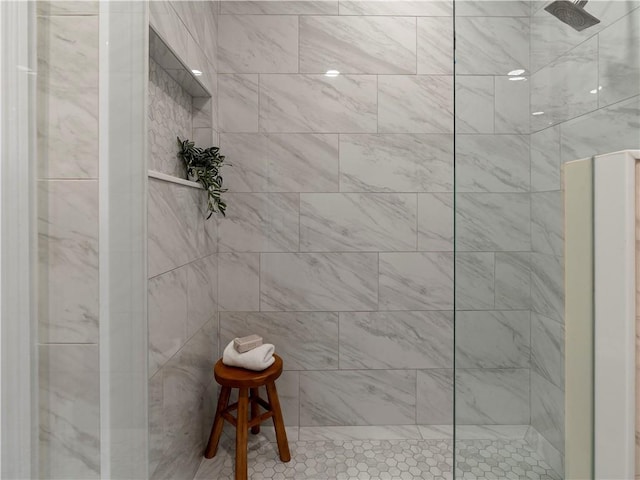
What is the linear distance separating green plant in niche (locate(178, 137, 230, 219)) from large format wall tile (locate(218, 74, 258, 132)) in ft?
0.94

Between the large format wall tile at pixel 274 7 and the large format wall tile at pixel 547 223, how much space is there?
6.47 ft

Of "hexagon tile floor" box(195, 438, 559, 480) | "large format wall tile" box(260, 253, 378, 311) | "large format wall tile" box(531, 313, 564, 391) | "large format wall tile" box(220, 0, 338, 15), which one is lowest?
"hexagon tile floor" box(195, 438, 559, 480)

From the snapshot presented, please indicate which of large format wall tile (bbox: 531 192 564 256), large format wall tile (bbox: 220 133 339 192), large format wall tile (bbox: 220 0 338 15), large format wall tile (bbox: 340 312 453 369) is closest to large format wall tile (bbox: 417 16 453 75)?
large format wall tile (bbox: 220 0 338 15)

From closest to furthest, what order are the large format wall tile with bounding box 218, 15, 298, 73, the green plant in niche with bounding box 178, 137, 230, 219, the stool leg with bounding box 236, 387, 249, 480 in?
the stool leg with bounding box 236, 387, 249, 480, the green plant in niche with bounding box 178, 137, 230, 219, the large format wall tile with bounding box 218, 15, 298, 73

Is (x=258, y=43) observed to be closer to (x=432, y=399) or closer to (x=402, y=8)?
(x=402, y=8)

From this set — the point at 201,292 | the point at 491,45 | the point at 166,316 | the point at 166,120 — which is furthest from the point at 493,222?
the point at 201,292

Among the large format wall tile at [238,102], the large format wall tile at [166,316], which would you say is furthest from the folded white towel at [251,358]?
the large format wall tile at [238,102]

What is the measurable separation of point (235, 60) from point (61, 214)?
143cm

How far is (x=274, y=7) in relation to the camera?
6.66ft

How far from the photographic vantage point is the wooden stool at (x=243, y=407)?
1599 mm

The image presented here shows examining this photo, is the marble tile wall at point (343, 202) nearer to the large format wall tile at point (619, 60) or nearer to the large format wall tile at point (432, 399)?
the large format wall tile at point (432, 399)

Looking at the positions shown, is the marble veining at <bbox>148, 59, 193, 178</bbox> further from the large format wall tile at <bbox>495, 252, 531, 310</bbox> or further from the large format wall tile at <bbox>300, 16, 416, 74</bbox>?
the large format wall tile at <bbox>495, 252, 531, 310</bbox>

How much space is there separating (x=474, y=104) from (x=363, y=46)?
1.71 m

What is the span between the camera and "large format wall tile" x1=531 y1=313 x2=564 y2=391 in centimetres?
42
